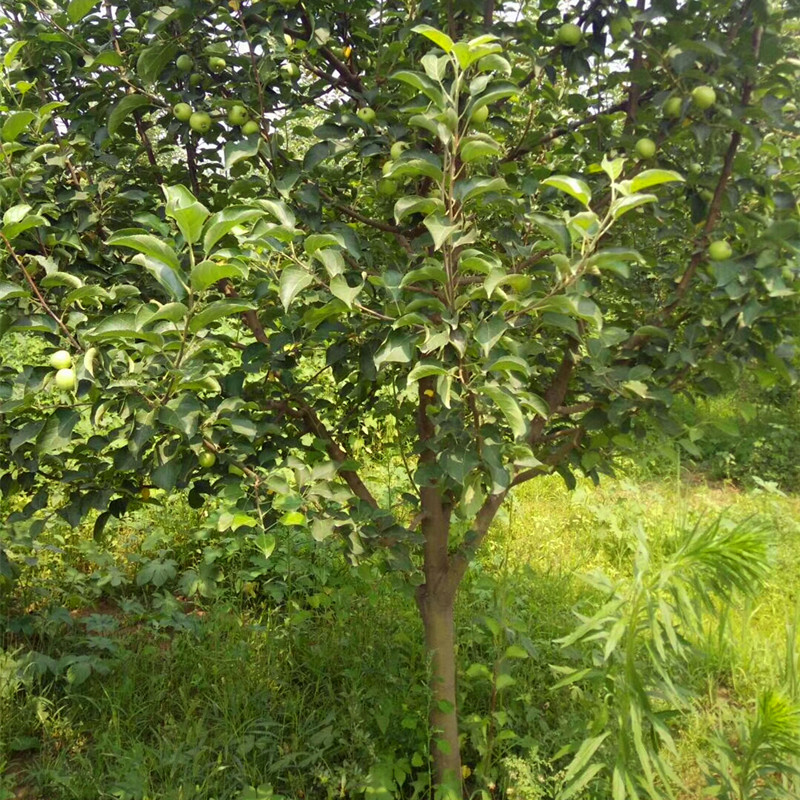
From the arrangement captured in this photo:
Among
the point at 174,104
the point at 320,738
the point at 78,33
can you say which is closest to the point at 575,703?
the point at 320,738

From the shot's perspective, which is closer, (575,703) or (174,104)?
(174,104)

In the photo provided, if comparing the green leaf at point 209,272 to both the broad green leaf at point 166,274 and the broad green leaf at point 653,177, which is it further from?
the broad green leaf at point 653,177

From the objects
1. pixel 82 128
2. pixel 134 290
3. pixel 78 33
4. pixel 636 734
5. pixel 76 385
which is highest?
pixel 78 33

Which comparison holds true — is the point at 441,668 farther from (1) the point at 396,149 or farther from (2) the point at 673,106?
(2) the point at 673,106

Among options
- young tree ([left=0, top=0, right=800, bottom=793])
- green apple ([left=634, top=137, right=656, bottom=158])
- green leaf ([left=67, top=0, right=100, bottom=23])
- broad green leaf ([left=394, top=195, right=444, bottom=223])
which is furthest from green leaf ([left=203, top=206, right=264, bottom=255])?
green apple ([left=634, top=137, right=656, bottom=158])

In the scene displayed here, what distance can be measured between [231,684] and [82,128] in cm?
158

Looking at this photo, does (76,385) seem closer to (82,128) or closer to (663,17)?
(82,128)

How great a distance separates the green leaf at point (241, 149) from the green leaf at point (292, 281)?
0.27 meters

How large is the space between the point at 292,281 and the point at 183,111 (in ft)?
1.80

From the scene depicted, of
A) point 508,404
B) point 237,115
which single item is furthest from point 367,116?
point 508,404

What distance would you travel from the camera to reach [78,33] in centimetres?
153

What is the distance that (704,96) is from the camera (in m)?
1.30

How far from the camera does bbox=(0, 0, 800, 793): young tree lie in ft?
4.03

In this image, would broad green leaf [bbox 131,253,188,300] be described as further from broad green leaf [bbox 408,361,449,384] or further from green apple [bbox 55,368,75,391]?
broad green leaf [bbox 408,361,449,384]
